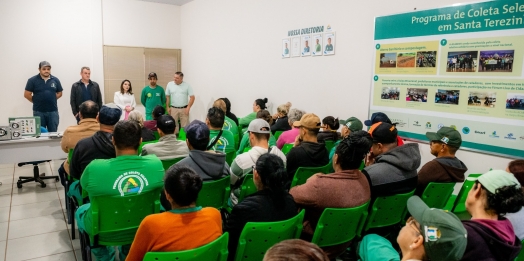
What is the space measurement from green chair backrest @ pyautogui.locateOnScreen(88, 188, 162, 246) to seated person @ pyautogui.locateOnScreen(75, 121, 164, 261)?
0.12 ft

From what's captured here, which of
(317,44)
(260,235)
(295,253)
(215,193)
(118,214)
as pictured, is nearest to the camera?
(295,253)

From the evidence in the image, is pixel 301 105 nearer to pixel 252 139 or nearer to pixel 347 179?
pixel 252 139

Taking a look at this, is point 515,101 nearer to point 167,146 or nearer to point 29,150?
point 167,146

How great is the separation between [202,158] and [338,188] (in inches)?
38.6

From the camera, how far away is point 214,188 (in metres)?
2.62

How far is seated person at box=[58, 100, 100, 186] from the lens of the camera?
3.50m

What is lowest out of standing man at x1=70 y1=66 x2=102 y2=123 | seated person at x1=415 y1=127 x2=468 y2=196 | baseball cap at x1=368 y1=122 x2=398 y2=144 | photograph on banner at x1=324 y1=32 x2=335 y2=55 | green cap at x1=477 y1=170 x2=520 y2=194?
seated person at x1=415 y1=127 x2=468 y2=196

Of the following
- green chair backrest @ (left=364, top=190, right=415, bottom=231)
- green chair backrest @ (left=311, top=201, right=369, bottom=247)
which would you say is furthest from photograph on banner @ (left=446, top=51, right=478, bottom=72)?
green chair backrest @ (left=311, top=201, right=369, bottom=247)

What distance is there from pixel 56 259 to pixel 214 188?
5.28 feet

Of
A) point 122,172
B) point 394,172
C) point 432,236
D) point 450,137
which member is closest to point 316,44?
point 450,137

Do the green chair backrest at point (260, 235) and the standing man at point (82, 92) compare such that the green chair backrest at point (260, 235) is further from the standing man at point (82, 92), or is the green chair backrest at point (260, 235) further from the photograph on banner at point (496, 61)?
the standing man at point (82, 92)

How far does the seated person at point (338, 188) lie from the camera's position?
7.13ft

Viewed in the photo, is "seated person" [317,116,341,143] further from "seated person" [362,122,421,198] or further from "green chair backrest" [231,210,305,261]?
"green chair backrest" [231,210,305,261]

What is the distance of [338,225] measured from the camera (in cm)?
218
